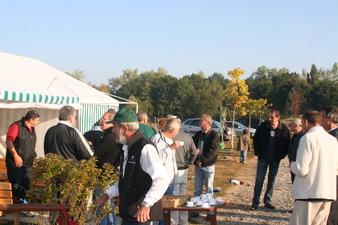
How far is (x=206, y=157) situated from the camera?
288 inches

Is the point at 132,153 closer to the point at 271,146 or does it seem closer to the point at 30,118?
the point at 30,118

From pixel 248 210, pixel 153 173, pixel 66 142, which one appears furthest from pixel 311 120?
pixel 248 210

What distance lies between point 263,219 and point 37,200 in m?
4.51

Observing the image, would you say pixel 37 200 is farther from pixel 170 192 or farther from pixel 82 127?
pixel 82 127

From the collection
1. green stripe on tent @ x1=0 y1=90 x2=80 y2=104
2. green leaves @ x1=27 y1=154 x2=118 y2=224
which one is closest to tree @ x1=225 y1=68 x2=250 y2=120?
green stripe on tent @ x1=0 y1=90 x2=80 y2=104

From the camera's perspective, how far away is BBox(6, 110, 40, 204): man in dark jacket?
22.6ft

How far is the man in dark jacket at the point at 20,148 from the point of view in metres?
6.89

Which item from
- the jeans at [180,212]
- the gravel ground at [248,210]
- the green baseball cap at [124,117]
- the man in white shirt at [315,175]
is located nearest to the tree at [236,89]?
the gravel ground at [248,210]

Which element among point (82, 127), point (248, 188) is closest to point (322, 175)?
point (248, 188)

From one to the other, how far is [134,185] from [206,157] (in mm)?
4193

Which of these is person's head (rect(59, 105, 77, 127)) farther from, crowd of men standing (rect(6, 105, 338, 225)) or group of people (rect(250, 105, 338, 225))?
group of people (rect(250, 105, 338, 225))

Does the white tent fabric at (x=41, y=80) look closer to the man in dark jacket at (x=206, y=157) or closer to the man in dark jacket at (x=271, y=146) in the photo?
the man in dark jacket at (x=206, y=157)

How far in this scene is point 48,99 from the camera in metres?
9.10

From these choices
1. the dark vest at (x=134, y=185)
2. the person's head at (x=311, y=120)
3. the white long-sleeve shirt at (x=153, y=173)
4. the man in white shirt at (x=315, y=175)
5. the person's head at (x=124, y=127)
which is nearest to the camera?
the white long-sleeve shirt at (x=153, y=173)
